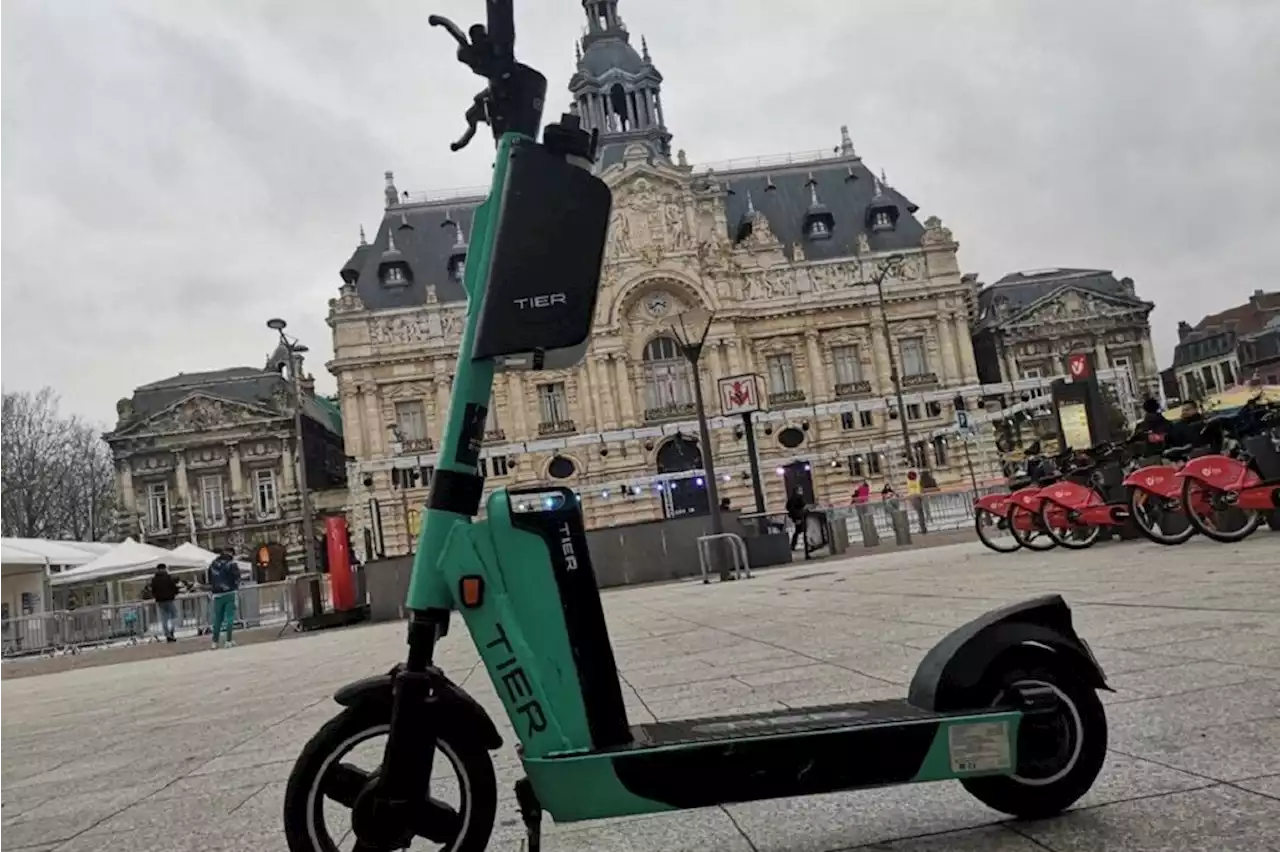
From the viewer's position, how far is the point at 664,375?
5734 cm

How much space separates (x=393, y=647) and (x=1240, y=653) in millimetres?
9704

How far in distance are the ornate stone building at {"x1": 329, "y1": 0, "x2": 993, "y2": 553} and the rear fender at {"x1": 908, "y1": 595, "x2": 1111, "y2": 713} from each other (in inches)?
1965

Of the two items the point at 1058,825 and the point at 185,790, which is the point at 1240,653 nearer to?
the point at 1058,825

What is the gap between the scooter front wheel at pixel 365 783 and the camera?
2172 mm

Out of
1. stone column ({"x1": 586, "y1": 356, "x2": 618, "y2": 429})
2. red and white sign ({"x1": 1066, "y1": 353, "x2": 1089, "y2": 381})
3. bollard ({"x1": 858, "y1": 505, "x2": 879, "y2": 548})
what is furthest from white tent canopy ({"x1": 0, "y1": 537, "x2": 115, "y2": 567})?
stone column ({"x1": 586, "y1": 356, "x2": 618, "y2": 429})

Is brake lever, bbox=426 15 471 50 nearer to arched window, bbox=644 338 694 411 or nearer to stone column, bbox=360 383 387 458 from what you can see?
arched window, bbox=644 338 694 411

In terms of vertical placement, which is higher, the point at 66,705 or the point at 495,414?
the point at 495,414

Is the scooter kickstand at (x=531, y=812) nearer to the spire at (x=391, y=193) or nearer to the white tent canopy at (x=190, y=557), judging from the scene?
the white tent canopy at (x=190, y=557)

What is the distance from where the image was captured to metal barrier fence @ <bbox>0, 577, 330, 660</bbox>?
23688mm

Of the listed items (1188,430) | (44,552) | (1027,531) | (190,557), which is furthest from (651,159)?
(1188,430)

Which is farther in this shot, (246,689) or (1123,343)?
(1123,343)

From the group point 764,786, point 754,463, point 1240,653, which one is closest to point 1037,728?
point 764,786

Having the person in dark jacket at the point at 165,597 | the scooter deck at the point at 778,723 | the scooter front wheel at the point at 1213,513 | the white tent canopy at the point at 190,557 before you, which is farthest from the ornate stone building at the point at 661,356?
the scooter deck at the point at 778,723

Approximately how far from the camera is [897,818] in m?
2.56
